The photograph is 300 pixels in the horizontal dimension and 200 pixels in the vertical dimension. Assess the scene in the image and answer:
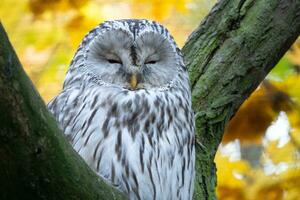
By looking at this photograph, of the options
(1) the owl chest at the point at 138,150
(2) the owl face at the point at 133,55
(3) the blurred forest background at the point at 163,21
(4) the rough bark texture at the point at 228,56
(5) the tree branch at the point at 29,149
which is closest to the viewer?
(5) the tree branch at the point at 29,149

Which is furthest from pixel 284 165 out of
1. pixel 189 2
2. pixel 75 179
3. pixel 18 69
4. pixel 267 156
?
pixel 18 69

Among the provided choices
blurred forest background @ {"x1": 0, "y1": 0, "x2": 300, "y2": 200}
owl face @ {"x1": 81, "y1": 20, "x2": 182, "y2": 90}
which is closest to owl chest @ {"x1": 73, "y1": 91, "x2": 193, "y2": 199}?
owl face @ {"x1": 81, "y1": 20, "x2": 182, "y2": 90}

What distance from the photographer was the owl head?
3.55 metres

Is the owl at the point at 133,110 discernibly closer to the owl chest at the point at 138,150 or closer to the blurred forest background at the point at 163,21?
the owl chest at the point at 138,150

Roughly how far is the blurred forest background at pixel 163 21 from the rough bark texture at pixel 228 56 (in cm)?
45

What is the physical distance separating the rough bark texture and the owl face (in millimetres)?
364

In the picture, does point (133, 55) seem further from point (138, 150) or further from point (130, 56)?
point (138, 150)

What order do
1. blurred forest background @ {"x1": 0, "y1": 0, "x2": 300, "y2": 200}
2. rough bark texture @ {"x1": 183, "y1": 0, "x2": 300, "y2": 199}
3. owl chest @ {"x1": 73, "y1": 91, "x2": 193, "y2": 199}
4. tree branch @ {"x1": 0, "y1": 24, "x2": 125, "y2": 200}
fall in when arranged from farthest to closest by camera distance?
blurred forest background @ {"x1": 0, "y1": 0, "x2": 300, "y2": 200}
rough bark texture @ {"x1": 183, "y1": 0, "x2": 300, "y2": 199}
owl chest @ {"x1": 73, "y1": 91, "x2": 193, "y2": 199}
tree branch @ {"x1": 0, "y1": 24, "x2": 125, "y2": 200}

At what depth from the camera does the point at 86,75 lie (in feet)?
12.1

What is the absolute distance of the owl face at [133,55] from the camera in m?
3.55

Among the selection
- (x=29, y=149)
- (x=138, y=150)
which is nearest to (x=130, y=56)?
(x=138, y=150)

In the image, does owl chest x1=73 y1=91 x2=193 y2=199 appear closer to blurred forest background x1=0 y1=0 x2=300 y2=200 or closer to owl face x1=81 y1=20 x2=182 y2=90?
owl face x1=81 y1=20 x2=182 y2=90

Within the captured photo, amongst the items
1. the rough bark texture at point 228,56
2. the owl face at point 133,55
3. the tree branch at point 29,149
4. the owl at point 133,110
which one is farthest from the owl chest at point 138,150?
the tree branch at point 29,149

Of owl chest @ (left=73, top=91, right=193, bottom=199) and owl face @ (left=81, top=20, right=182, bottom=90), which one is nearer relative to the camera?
owl chest @ (left=73, top=91, right=193, bottom=199)
